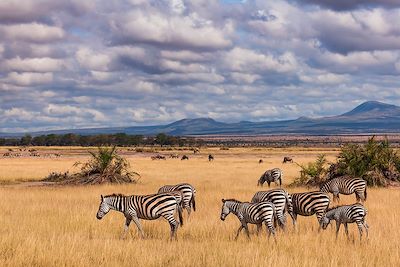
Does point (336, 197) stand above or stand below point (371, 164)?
below

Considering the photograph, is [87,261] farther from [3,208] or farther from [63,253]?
[3,208]

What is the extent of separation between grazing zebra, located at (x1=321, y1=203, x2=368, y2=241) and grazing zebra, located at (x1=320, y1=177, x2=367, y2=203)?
910cm

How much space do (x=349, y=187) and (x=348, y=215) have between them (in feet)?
32.7

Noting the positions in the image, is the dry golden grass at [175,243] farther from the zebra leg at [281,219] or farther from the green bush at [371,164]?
the green bush at [371,164]

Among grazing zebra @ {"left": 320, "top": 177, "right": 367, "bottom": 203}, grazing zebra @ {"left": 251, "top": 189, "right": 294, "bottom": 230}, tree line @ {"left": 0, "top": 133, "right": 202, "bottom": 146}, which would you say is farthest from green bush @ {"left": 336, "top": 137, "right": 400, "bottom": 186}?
tree line @ {"left": 0, "top": 133, "right": 202, "bottom": 146}

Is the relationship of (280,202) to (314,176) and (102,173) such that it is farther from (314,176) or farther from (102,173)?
(102,173)

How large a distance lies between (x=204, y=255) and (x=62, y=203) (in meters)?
12.7

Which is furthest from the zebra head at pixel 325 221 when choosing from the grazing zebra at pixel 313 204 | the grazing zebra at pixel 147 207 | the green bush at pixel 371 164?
the green bush at pixel 371 164

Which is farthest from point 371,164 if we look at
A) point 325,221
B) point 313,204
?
point 325,221

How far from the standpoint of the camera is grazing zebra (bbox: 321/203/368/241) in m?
13.7

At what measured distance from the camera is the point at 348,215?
13859mm

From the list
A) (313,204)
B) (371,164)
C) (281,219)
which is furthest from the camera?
(371,164)

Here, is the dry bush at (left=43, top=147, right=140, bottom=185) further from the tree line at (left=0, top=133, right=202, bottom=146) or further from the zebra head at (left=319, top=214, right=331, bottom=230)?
the tree line at (left=0, top=133, right=202, bottom=146)

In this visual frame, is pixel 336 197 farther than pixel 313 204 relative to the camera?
Yes
